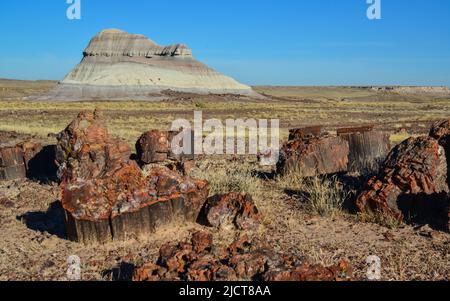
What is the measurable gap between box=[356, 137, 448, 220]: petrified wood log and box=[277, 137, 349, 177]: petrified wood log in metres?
2.08

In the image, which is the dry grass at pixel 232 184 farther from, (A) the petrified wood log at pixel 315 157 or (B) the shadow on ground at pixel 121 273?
(B) the shadow on ground at pixel 121 273

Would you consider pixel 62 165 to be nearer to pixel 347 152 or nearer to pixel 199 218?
pixel 199 218

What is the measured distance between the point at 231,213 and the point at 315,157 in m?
2.99

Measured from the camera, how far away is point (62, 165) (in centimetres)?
865

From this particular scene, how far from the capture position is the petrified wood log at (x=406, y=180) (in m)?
6.40

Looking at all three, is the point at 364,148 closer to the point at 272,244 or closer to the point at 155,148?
the point at 155,148

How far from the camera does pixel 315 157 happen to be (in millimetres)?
8828

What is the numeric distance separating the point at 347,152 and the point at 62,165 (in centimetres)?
506

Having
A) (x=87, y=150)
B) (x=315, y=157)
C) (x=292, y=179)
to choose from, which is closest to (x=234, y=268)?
(x=87, y=150)

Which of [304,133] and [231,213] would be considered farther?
[304,133]

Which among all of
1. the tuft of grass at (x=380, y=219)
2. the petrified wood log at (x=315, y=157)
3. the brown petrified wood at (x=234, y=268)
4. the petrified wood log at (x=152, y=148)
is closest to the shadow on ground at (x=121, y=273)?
the brown petrified wood at (x=234, y=268)

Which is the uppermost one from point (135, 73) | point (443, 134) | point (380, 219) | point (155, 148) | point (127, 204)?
point (135, 73)
